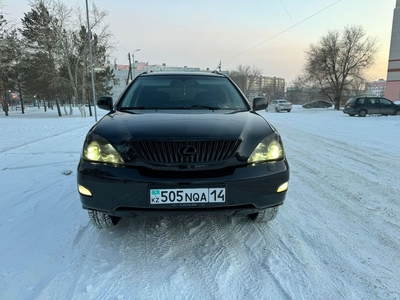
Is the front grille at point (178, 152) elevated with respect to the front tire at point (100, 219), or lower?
elevated

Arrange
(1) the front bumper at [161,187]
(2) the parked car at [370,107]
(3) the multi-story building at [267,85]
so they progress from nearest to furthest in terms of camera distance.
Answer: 1. (1) the front bumper at [161,187]
2. (2) the parked car at [370,107]
3. (3) the multi-story building at [267,85]

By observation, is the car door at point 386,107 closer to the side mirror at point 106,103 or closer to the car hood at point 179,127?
the car hood at point 179,127

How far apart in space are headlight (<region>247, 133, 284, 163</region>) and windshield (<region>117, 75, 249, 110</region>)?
0.96 meters

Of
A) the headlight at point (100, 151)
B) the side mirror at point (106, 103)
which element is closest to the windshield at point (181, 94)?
the side mirror at point (106, 103)

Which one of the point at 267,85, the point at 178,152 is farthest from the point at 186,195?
the point at 267,85

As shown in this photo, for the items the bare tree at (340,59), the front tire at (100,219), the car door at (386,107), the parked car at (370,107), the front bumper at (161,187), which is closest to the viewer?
the front bumper at (161,187)

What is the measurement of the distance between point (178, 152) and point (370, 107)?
21.5m

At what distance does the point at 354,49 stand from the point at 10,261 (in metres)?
38.1

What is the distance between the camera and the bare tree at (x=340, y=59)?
31203 mm

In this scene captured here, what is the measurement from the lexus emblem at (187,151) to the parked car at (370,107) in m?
20.6

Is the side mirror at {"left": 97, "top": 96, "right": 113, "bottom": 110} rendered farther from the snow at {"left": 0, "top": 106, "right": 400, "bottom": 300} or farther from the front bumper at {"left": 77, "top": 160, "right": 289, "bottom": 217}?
the front bumper at {"left": 77, "top": 160, "right": 289, "bottom": 217}

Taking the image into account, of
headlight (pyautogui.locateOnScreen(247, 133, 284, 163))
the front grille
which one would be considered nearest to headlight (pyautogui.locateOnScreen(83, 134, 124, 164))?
the front grille

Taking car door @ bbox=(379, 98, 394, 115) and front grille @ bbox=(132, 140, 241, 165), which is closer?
front grille @ bbox=(132, 140, 241, 165)

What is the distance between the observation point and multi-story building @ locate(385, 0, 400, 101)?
104ft
